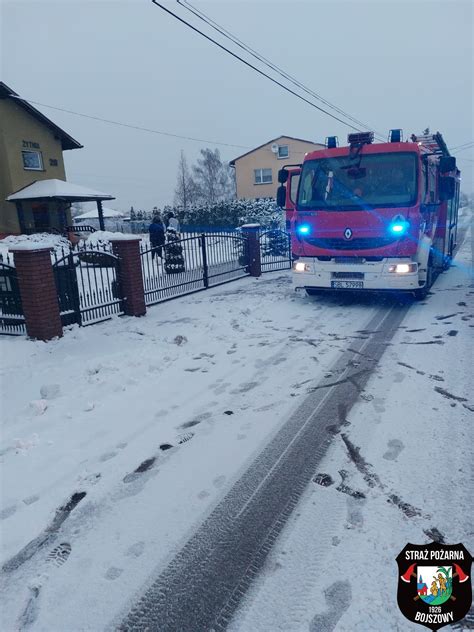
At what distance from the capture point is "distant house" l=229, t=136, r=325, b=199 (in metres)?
40.0

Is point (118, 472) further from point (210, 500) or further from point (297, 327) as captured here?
point (297, 327)

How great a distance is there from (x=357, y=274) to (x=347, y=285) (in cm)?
28

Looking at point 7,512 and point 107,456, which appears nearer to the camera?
point 7,512

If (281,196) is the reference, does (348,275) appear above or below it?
below

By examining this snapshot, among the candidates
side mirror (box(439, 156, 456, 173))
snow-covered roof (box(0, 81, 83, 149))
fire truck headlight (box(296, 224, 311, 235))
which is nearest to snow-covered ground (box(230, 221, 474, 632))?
fire truck headlight (box(296, 224, 311, 235))

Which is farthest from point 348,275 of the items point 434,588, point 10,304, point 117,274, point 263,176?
point 263,176

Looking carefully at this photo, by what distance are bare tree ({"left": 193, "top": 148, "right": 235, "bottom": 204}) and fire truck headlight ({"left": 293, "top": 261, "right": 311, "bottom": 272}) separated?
63.1m

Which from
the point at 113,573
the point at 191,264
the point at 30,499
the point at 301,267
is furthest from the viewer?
the point at 191,264

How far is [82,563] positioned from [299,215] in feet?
22.8

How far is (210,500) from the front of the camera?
2.89 metres

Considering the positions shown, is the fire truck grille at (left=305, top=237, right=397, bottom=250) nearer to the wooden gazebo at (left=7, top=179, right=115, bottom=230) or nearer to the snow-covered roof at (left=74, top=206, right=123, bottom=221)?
the wooden gazebo at (left=7, top=179, right=115, bottom=230)

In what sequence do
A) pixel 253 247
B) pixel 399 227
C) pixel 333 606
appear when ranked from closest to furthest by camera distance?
pixel 333 606 < pixel 399 227 < pixel 253 247

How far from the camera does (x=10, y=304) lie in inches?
274

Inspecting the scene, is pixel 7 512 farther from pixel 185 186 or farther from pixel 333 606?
pixel 185 186
